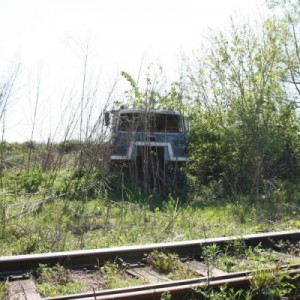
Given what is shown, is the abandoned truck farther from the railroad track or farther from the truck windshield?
the railroad track

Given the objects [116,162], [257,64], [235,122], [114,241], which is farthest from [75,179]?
[257,64]

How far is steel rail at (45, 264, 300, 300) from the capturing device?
3159 millimetres

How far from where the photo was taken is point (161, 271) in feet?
13.9

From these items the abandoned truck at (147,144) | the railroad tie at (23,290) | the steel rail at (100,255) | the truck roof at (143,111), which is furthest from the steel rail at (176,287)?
the truck roof at (143,111)

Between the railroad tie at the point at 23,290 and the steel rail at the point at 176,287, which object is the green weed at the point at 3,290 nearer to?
the railroad tie at the point at 23,290

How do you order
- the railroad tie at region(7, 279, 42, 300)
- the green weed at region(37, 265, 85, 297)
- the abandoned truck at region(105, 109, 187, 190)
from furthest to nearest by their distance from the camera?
the abandoned truck at region(105, 109, 187, 190) < the green weed at region(37, 265, 85, 297) < the railroad tie at region(7, 279, 42, 300)

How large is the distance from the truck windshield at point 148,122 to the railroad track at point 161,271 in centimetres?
550

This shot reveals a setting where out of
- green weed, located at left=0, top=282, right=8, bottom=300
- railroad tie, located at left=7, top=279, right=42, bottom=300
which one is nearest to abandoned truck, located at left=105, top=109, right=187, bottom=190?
railroad tie, located at left=7, top=279, right=42, bottom=300

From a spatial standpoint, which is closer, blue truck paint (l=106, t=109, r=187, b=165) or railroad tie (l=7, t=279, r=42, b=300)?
railroad tie (l=7, t=279, r=42, b=300)

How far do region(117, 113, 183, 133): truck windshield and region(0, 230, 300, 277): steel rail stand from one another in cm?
539

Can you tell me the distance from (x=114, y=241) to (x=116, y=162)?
19.4ft

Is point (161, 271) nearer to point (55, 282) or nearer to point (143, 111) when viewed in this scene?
point (55, 282)

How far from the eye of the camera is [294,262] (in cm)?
446

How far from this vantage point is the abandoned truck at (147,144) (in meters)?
10.4
